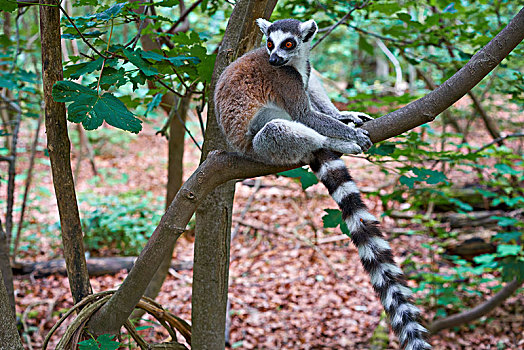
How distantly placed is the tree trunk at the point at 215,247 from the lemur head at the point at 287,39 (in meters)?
0.16

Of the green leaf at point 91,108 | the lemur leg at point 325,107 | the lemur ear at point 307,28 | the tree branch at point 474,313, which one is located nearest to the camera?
the green leaf at point 91,108

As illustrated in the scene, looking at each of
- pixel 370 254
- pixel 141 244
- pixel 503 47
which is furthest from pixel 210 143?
pixel 141 244

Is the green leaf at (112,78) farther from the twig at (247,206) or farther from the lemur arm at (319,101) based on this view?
the twig at (247,206)

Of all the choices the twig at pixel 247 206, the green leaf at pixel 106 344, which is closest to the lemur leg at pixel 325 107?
the green leaf at pixel 106 344

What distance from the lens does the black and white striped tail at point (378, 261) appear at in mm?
1701

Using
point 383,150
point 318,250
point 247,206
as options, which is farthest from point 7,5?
point 247,206

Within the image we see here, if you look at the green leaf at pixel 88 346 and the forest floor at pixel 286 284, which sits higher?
the forest floor at pixel 286 284

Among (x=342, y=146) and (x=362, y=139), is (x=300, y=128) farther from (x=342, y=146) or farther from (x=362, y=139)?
(x=362, y=139)

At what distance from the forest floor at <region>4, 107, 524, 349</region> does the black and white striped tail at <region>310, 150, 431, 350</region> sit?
9.77ft

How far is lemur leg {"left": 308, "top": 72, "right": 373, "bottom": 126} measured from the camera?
8.86 ft

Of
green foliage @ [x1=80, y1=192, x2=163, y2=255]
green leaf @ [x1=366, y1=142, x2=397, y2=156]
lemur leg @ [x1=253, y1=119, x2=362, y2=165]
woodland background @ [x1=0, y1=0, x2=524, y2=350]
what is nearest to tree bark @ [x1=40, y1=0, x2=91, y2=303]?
woodland background @ [x1=0, y1=0, x2=524, y2=350]

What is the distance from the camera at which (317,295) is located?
5652 mm

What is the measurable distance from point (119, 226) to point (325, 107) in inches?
178

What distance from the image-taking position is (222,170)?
2.02 metres
